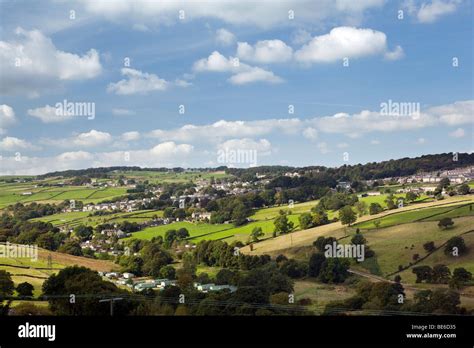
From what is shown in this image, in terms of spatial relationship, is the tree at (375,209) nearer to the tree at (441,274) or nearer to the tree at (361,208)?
the tree at (361,208)

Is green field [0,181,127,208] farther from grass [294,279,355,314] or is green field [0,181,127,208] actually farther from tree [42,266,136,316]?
grass [294,279,355,314]

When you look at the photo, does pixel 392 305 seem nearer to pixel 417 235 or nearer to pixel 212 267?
pixel 417 235

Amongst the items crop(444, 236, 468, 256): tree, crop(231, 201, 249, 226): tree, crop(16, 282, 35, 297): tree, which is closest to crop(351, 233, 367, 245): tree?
crop(444, 236, 468, 256): tree

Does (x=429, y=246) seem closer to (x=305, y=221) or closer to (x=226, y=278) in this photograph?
(x=305, y=221)

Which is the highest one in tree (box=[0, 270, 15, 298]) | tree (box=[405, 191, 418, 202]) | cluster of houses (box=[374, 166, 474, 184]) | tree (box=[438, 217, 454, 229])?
cluster of houses (box=[374, 166, 474, 184])

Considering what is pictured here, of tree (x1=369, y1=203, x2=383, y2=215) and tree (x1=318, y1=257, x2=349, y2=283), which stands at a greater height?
tree (x1=369, y1=203, x2=383, y2=215)

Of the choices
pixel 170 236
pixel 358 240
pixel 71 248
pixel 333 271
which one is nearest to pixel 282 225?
pixel 358 240
